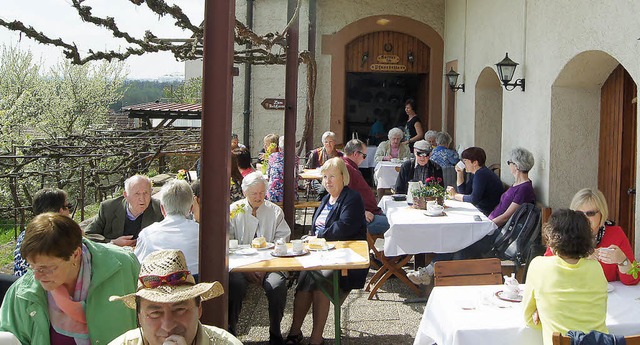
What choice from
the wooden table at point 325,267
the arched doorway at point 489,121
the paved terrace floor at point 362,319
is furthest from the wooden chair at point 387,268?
the arched doorway at point 489,121

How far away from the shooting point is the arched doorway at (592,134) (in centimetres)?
643

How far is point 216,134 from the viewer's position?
3.84m

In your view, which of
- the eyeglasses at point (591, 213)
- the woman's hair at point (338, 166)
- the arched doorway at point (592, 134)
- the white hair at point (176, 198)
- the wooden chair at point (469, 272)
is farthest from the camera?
the arched doorway at point (592, 134)

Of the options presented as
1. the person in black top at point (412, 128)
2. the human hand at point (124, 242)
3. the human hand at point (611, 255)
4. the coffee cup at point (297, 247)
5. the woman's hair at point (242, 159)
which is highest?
the person in black top at point (412, 128)

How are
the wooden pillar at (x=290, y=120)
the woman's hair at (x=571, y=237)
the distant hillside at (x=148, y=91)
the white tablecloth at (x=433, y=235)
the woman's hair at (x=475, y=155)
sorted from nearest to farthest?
the woman's hair at (x=571, y=237)
the white tablecloth at (x=433, y=235)
the woman's hair at (x=475, y=155)
the wooden pillar at (x=290, y=120)
the distant hillside at (x=148, y=91)

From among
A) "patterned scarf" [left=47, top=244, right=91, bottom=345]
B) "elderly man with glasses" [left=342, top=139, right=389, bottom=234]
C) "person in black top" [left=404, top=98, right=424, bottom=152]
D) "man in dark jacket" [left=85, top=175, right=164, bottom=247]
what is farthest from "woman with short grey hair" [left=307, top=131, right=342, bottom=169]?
"patterned scarf" [left=47, top=244, right=91, bottom=345]

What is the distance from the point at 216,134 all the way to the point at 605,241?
8.28 ft

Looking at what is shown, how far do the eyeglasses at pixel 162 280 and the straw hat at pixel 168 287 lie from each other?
11 millimetres

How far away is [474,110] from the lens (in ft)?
34.9

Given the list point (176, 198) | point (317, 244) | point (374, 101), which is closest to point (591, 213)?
point (317, 244)

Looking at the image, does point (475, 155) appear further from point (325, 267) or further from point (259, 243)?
point (325, 267)

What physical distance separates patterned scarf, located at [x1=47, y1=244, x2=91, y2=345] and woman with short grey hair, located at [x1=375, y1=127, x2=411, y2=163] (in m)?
8.52

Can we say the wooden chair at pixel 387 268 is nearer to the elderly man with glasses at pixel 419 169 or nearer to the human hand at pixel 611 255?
the elderly man with glasses at pixel 419 169

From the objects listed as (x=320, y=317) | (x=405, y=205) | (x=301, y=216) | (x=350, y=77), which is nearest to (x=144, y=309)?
(x=320, y=317)
